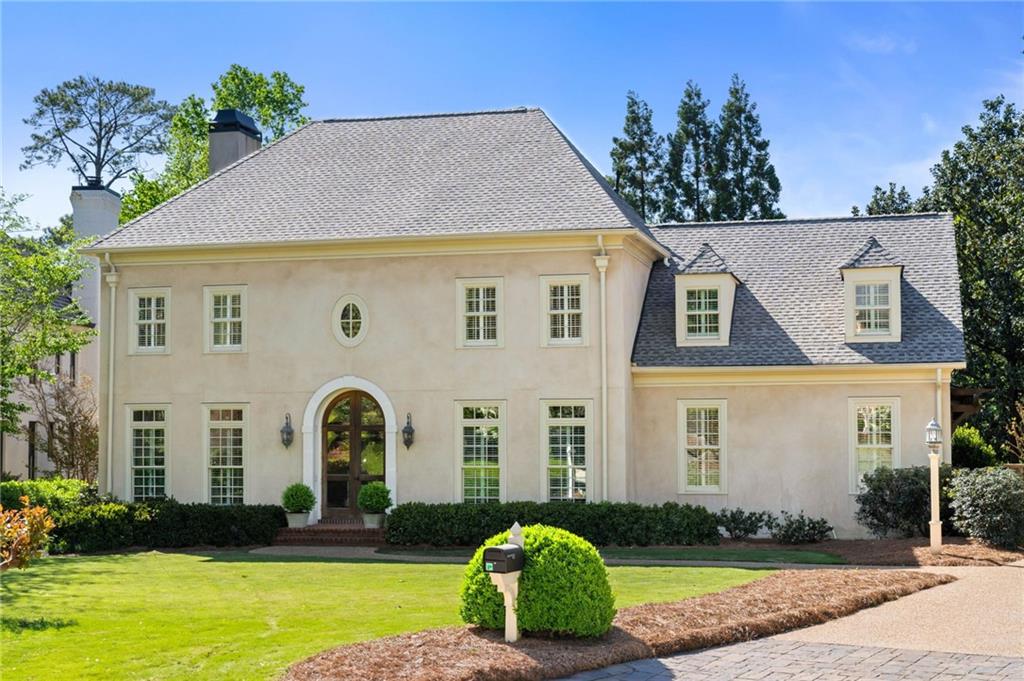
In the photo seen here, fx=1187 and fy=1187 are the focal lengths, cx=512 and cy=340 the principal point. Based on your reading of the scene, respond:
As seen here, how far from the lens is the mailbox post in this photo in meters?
12.0

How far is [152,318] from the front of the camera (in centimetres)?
2645

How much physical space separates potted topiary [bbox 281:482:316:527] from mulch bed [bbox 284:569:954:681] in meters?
11.3

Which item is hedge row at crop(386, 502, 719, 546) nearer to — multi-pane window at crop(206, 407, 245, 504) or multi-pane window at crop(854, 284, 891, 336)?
multi-pane window at crop(206, 407, 245, 504)

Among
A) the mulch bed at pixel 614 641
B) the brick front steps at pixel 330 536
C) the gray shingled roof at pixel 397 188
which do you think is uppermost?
the gray shingled roof at pixel 397 188

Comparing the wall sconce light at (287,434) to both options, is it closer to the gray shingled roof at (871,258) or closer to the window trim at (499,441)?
the window trim at (499,441)

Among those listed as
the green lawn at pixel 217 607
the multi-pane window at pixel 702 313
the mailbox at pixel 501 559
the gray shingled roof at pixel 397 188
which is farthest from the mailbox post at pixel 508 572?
the multi-pane window at pixel 702 313

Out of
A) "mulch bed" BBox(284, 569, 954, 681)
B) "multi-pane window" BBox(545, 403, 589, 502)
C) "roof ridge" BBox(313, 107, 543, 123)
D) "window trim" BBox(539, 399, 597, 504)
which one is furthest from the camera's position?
"roof ridge" BBox(313, 107, 543, 123)

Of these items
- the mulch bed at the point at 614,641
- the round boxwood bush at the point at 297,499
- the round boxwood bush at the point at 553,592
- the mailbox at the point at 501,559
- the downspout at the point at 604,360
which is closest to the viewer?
the mulch bed at the point at 614,641

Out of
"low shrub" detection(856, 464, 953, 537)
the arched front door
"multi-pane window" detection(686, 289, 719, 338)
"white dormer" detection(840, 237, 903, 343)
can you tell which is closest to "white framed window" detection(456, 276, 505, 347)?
the arched front door

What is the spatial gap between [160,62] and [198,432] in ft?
33.0

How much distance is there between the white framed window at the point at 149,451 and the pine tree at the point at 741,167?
29052 mm

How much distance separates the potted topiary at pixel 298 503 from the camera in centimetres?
2458

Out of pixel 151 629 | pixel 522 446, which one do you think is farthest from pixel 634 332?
pixel 151 629

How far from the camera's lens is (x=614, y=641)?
12.2 metres
